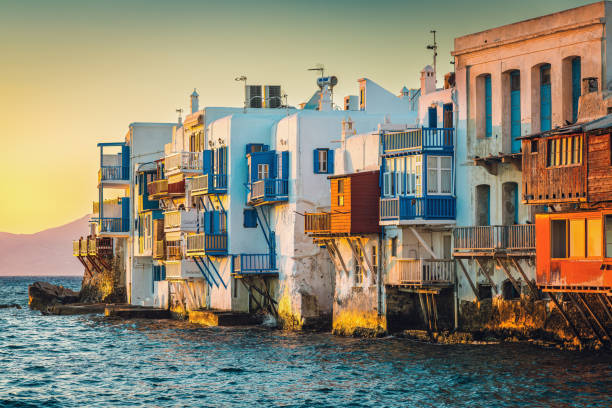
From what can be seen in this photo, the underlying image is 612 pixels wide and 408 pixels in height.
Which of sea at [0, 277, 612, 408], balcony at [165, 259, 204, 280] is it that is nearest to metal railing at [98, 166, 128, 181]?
balcony at [165, 259, 204, 280]

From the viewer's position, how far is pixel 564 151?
42.2 meters

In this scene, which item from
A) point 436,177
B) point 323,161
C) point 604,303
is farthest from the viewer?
point 323,161

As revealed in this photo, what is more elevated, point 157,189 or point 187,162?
point 187,162

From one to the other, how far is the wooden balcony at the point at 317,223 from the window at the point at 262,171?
6036 millimetres

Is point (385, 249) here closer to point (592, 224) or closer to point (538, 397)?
point (592, 224)

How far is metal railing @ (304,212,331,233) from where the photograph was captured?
57094mm

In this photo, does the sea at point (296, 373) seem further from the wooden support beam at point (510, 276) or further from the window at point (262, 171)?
the window at point (262, 171)

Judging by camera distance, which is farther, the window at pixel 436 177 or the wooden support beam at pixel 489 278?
the window at pixel 436 177

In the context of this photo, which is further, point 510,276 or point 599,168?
point 510,276

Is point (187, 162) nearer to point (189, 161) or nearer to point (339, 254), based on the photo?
point (189, 161)

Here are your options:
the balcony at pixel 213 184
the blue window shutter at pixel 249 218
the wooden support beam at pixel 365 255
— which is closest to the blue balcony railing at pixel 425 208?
the wooden support beam at pixel 365 255

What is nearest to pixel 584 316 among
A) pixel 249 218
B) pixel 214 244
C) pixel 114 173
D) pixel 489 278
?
pixel 489 278

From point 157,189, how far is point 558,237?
3887 cm

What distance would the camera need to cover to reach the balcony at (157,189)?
7531 cm
